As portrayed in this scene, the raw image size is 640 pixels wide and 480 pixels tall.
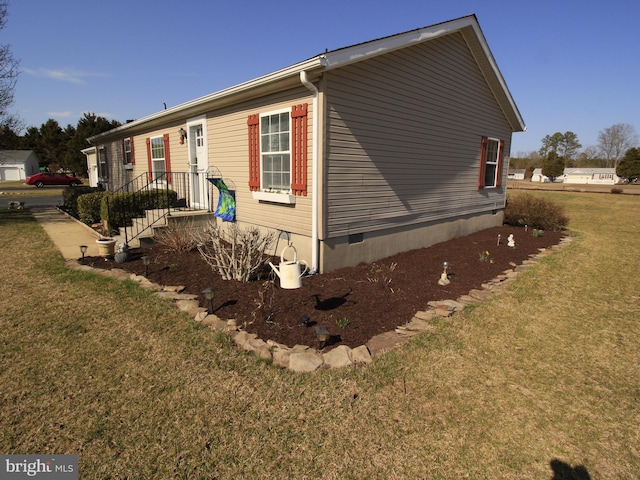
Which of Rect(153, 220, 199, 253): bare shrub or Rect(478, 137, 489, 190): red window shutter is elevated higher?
Rect(478, 137, 489, 190): red window shutter

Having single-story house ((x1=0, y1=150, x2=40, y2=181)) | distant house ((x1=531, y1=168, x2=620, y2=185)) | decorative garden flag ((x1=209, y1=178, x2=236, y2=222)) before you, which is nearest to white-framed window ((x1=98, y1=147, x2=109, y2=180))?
decorative garden flag ((x1=209, y1=178, x2=236, y2=222))

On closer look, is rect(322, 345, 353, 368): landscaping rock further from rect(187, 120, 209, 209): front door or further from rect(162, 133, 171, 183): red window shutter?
rect(162, 133, 171, 183): red window shutter

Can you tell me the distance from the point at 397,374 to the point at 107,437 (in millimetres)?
2374

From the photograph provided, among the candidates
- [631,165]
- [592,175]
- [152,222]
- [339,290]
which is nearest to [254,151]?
[152,222]

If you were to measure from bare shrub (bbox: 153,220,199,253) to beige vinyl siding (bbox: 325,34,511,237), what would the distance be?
3140mm

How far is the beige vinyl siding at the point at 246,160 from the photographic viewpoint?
5855mm

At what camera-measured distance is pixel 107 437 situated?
96.3 inches

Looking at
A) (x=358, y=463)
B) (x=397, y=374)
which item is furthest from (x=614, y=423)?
(x=358, y=463)

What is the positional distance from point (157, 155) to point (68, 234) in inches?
138

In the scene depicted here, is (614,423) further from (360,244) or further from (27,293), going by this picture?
(27,293)

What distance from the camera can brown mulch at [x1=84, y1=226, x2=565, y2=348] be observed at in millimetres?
4086

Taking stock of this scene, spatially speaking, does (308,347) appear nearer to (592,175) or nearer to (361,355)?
(361,355)

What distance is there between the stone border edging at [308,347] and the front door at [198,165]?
3.60 m

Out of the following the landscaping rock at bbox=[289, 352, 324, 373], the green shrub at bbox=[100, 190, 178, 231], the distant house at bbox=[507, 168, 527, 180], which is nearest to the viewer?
the landscaping rock at bbox=[289, 352, 324, 373]
